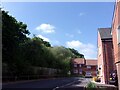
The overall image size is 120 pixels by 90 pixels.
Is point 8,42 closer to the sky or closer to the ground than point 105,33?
closer to the ground

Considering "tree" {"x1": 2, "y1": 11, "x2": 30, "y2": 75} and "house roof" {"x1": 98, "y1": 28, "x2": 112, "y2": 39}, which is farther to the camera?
"tree" {"x1": 2, "y1": 11, "x2": 30, "y2": 75}

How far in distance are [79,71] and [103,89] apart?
10705cm

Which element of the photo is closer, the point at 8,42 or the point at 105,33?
the point at 105,33

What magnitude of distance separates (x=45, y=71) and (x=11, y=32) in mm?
26096

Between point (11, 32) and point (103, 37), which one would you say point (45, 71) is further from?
point (103, 37)

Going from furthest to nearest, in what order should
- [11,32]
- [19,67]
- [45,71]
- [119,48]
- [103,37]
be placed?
[45,71]
[19,67]
[11,32]
[103,37]
[119,48]

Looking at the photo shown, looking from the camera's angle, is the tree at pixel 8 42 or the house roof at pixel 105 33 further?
the tree at pixel 8 42

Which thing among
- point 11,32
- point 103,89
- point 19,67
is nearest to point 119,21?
point 103,89

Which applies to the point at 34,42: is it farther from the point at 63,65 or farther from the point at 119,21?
the point at 119,21

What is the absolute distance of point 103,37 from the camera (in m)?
33.9

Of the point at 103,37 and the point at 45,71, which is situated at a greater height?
the point at 103,37

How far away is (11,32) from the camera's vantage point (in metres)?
37.3

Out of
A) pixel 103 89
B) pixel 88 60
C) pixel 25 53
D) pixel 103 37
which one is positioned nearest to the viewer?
pixel 103 89

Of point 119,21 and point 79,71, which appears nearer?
point 119,21
